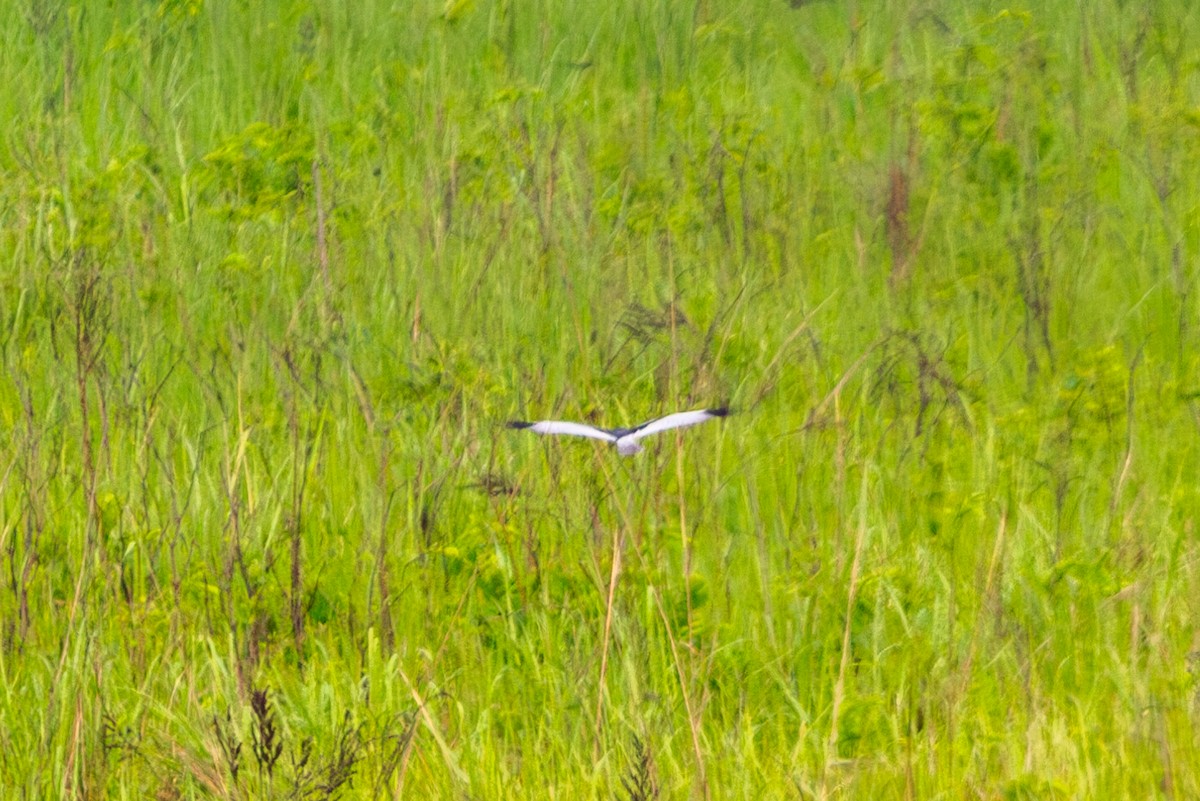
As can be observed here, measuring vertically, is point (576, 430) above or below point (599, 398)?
above

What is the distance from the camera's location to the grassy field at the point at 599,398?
243 centimetres

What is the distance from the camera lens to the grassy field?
95.8 inches

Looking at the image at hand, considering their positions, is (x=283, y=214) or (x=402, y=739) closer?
(x=402, y=739)

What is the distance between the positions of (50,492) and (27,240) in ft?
4.20

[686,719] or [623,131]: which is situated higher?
[623,131]

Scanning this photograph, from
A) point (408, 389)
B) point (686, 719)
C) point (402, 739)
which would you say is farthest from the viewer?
point (408, 389)

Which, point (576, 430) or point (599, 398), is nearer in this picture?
point (576, 430)

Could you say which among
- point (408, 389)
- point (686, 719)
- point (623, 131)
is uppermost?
point (623, 131)

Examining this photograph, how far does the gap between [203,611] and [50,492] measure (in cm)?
59

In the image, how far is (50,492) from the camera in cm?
318

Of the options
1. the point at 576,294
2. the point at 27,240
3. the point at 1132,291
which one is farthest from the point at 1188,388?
the point at 27,240

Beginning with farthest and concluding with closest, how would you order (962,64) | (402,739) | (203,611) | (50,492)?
1. (962,64)
2. (50,492)
3. (203,611)
4. (402,739)

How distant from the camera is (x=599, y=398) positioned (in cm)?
349

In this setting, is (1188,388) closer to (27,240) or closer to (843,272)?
(843,272)
